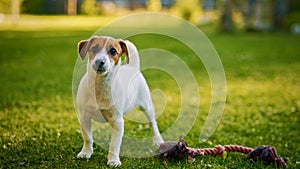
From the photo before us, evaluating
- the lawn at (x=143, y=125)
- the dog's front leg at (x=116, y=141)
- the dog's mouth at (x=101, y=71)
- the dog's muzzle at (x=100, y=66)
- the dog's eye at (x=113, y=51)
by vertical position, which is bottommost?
the lawn at (x=143, y=125)

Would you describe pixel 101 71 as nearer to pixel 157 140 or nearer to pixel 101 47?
pixel 101 47

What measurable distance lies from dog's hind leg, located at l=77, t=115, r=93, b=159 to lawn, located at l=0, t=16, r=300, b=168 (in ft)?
0.28

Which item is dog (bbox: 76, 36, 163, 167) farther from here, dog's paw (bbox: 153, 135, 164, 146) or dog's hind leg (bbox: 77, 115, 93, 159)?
dog's paw (bbox: 153, 135, 164, 146)

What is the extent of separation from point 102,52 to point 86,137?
3.08 feet

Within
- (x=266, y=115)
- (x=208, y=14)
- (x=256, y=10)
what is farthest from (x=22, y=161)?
(x=208, y=14)

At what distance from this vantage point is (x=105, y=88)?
383 cm

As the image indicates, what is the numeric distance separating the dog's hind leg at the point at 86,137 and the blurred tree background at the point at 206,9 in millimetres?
19167

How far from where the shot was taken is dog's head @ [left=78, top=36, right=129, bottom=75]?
354cm

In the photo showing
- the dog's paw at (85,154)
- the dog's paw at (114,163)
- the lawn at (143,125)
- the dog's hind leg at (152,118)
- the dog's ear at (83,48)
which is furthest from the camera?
the dog's hind leg at (152,118)

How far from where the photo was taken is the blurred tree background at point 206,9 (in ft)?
77.0

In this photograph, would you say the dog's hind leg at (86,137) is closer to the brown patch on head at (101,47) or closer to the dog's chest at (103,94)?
the dog's chest at (103,94)

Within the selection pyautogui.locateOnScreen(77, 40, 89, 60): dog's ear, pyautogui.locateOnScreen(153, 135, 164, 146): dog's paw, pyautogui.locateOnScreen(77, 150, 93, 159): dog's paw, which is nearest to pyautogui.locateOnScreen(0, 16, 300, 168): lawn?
pyautogui.locateOnScreen(77, 150, 93, 159): dog's paw

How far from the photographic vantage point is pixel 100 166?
3932 mm

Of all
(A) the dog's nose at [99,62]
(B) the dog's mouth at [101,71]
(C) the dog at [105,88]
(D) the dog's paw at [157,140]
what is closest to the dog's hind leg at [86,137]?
(C) the dog at [105,88]
